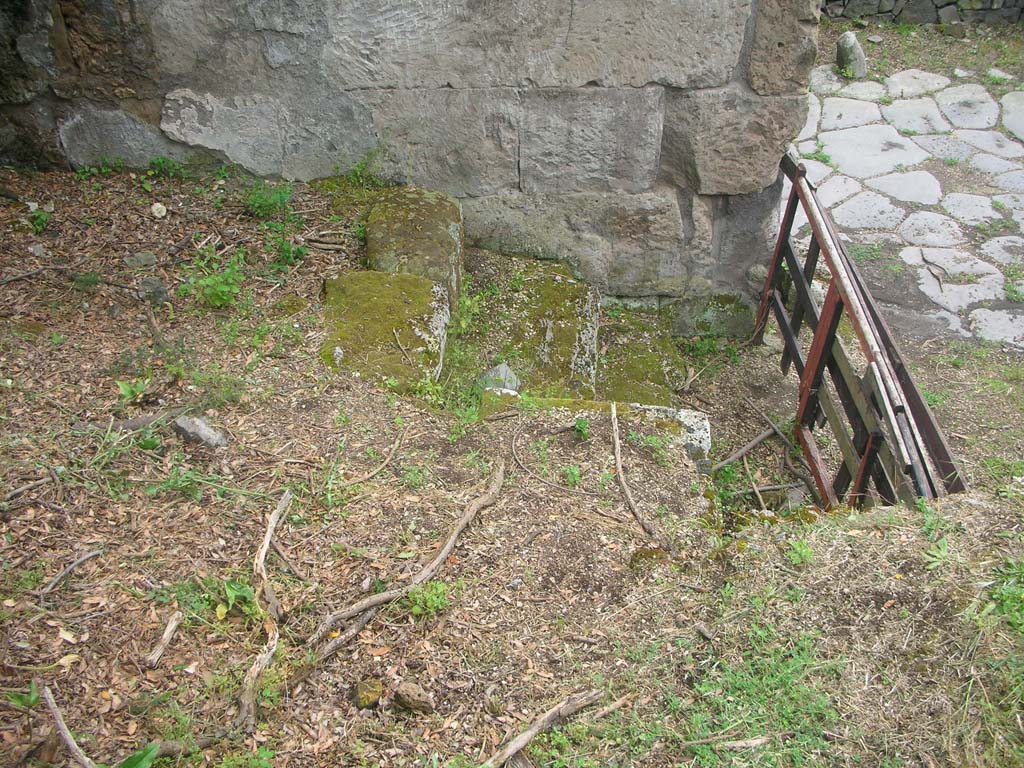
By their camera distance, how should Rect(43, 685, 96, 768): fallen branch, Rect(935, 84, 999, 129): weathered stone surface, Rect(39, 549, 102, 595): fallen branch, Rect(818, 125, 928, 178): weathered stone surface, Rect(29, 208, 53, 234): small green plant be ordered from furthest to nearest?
Rect(935, 84, 999, 129): weathered stone surface → Rect(818, 125, 928, 178): weathered stone surface → Rect(29, 208, 53, 234): small green plant → Rect(39, 549, 102, 595): fallen branch → Rect(43, 685, 96, 768): fallen branch

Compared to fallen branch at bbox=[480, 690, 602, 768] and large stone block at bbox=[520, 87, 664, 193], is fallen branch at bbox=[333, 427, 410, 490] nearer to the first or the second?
fallen branch at bbox=[480, 690, 602, 768]

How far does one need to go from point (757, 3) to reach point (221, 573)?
3285 mm

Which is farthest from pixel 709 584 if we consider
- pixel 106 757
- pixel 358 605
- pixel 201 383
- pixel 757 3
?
pixel 757 3

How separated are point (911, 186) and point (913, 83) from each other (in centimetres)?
168

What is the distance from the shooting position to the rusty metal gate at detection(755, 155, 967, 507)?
8.98ft

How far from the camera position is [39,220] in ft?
11.8

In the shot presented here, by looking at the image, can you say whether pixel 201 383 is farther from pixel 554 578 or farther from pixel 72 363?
pixel 554 578

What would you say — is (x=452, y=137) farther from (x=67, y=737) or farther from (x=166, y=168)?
(x=67, y=737)

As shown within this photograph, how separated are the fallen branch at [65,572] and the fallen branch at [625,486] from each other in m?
1.67

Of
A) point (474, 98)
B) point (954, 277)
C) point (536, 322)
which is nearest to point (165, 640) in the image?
point (536, 322)

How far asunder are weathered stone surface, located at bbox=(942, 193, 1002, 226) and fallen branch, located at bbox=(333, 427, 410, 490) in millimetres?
4615

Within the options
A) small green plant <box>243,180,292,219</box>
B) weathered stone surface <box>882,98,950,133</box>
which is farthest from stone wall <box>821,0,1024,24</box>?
small green plant <box>243,180,292,219</box>

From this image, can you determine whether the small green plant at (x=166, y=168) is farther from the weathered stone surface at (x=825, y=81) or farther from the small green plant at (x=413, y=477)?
the weathered stone surface at (x=825, y=81)

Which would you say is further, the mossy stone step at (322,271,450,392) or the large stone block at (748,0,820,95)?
the large stone block at (748,0,820,95)
